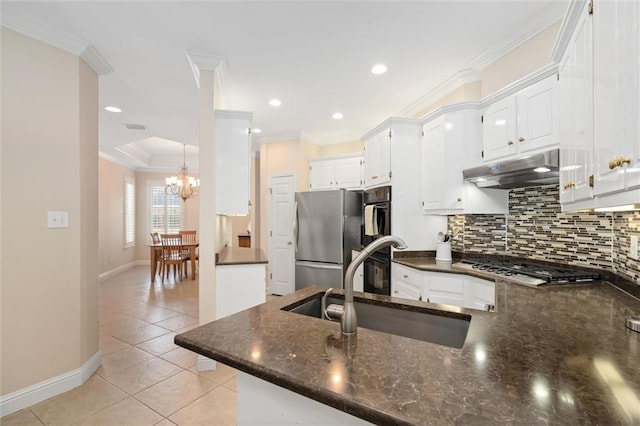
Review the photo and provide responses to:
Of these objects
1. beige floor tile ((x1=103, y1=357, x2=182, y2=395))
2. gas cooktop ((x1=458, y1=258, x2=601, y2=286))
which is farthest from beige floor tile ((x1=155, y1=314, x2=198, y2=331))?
gas cooktop ((x1=458, y1=258, x2=601, y2=286))

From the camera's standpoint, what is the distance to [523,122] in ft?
6.84

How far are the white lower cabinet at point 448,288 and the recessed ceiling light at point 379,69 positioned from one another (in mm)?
1880

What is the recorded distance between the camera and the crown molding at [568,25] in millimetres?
1259

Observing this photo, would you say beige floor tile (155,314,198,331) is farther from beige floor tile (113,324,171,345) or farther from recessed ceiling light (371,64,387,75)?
recessed ceiling light (371,64,387,75)

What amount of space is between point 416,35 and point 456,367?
91.6 inches

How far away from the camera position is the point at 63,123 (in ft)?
6.90

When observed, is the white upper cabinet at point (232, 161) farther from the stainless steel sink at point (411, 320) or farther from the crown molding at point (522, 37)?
the crown molding at point (522, 37)

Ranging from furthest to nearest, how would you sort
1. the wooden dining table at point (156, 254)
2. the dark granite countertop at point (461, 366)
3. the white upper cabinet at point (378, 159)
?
the wooden dining table at point (156, 254) → the white upper cabinet at point (378, 159) → the dark granite countertop at point (461, 366)

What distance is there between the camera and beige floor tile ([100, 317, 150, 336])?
126 inches

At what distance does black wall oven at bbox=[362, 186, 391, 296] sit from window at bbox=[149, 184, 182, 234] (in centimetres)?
591

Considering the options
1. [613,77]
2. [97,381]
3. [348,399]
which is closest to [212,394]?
[97,381]

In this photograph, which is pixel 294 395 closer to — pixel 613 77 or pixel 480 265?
pixel 613 77

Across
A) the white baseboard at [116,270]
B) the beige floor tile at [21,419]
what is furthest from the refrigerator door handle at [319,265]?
the white baseboard at [116,270]

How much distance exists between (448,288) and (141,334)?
10.4 ft
